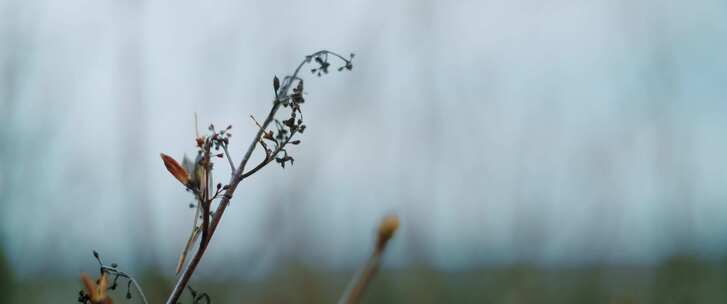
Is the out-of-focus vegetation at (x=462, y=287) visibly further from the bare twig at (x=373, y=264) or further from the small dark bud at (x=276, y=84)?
the small dark bud at (x=276, y=84)

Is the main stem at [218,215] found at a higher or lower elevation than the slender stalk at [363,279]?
higher

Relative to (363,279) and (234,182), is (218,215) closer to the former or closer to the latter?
(234,182)

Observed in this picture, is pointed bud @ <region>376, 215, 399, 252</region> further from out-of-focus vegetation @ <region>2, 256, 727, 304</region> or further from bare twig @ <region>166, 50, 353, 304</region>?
out-of-focus vegetation @ <region>2, 256, 727, 304</region>

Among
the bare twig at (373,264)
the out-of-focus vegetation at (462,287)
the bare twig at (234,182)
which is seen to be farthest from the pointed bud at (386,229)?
the out-of-focus vegetation at (462,287)

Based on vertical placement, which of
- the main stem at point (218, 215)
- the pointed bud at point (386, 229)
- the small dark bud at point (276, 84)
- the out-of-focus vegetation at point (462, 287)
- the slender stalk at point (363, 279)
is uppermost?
the small dark bud at point (276, 84)

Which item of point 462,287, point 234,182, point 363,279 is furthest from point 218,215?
point 462,287

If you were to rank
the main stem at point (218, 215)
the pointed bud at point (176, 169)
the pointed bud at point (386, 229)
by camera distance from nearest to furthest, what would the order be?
the main stem at point (218, 215) < the pointed bud at point (176, 169) < the pointed bud at point (386, 229)

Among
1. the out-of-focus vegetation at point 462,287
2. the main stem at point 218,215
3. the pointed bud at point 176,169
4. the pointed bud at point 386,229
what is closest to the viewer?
the main stem at point 218,215

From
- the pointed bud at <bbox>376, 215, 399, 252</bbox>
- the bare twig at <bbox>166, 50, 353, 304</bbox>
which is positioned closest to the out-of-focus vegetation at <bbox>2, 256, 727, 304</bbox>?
the pointed bud at <bbox>376, 215, 399, 252</bbox>
